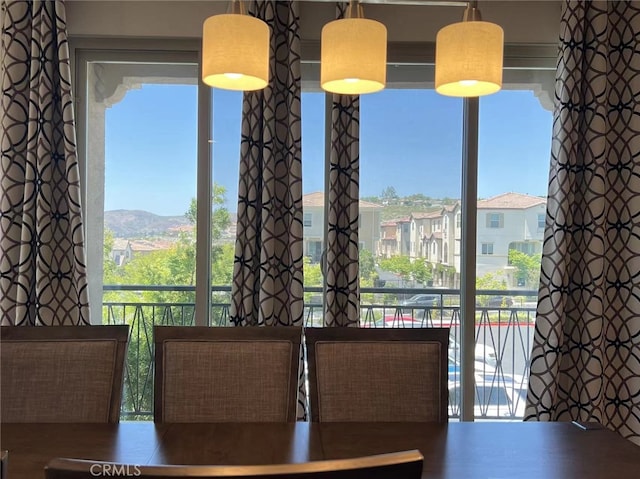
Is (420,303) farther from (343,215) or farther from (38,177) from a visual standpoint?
(38,177)

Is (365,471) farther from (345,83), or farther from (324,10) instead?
(324,10)

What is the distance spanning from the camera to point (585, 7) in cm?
255

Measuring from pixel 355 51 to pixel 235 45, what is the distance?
9.9 inches

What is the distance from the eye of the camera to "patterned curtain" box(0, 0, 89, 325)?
2469 millimetres

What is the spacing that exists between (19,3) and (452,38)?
2415 millimetres

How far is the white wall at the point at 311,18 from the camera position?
8.63ft

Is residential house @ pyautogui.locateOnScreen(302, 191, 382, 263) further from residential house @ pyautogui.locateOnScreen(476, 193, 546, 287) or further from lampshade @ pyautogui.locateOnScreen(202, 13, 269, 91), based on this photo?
lampshade @ pyautogui.locateOnScreen(202, 13, 269, 91)

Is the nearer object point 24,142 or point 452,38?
point 452,38

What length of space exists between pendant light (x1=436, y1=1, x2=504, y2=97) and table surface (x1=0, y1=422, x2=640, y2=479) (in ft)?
2.92

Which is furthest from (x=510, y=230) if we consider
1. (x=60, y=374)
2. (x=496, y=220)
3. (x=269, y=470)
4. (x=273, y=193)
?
(x=269, y=470)

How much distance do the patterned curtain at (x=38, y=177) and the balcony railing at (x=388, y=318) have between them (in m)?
0.31

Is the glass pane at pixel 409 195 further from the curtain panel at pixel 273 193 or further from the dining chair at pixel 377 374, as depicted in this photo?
the dining chair at pixel 377 374

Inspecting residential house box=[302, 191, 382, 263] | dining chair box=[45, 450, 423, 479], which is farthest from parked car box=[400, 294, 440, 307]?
dining chair box=[45, 450, 423, 479]

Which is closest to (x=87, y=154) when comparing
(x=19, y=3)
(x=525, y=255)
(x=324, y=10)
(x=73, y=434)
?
(x=19, y=3)
